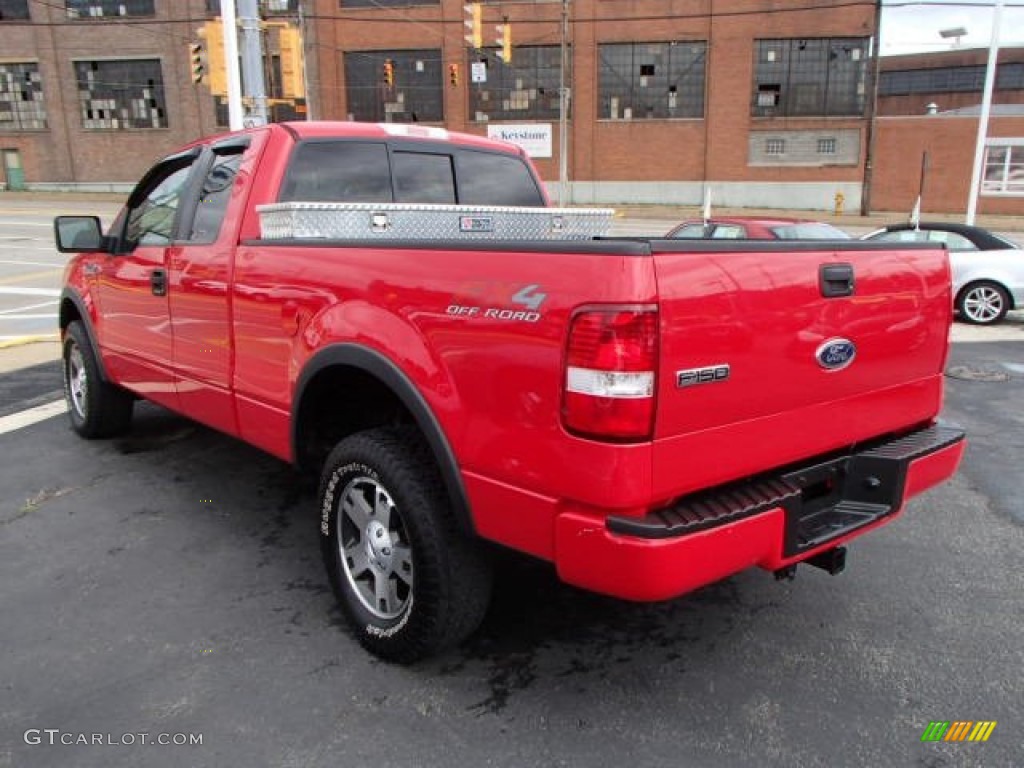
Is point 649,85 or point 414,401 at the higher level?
point 649,85

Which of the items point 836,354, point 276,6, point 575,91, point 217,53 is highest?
point 276,6

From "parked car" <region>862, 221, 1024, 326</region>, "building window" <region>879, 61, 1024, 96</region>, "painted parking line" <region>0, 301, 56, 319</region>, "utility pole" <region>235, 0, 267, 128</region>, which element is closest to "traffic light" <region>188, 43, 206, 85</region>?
"utility pole" <region>235, 0, 267, 128</region>

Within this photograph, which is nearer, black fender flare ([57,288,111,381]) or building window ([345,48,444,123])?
black fender flare ([57,288,111,381])

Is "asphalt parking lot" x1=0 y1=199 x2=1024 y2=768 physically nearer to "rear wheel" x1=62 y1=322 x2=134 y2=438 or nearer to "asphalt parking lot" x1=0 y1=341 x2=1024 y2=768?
"asphalt parking lot" x1=0 y1=341 x2=1024 y2=768

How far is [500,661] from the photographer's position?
2.91 meters

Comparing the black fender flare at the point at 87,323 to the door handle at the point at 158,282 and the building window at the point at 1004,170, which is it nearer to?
the door handle at the point at 158,282

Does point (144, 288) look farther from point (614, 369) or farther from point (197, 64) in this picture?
point (197, 64)

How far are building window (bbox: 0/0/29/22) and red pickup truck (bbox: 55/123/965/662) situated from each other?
51107 millimetres

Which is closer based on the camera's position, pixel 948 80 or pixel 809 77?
pixel 809 77

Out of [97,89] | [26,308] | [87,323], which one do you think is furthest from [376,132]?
[97,89]

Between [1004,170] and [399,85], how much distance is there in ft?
98.3

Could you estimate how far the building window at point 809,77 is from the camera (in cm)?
3919

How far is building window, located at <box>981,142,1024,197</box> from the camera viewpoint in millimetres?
36562

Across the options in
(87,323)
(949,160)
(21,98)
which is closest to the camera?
(87,323)
